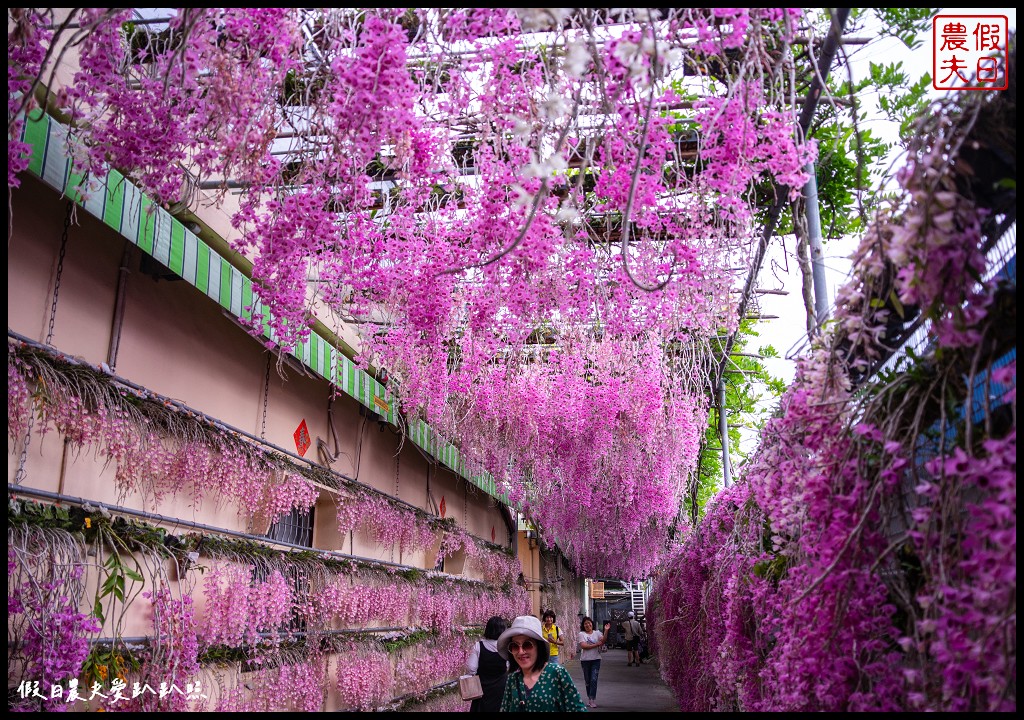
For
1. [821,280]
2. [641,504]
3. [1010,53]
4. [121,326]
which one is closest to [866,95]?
[821,280]

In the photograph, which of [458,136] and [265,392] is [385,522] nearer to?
[265,392]

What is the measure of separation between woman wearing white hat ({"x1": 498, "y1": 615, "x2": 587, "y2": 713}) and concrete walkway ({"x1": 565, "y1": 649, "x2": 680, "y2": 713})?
13.6 ft

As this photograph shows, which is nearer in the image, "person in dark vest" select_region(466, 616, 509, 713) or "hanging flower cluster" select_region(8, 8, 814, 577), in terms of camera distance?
"hanging flower cluster" select_region(8, 8, 814, 577)

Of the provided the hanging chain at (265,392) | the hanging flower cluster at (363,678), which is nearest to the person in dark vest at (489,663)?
the hanging flower cluster at (363,678)

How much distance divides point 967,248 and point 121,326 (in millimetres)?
4277

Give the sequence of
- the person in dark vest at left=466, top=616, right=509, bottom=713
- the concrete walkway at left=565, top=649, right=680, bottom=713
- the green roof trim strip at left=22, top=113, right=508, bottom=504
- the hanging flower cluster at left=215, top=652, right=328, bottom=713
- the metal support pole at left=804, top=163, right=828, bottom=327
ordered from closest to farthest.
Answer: the green roof trim strip at left=22, top=113, right=508, bottom=504
the metal support pole at left=804, top=163, right=828, bottom=327
the hanging flower cluster at left=215, top=652, right=328, bottom=713
the person in dark vest at left=466, top=616, right=509, bottom=713
the concrete walkway at left=565, top=649, right=680, bottom=713

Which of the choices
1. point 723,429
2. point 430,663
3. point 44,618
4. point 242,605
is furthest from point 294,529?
point 723,429

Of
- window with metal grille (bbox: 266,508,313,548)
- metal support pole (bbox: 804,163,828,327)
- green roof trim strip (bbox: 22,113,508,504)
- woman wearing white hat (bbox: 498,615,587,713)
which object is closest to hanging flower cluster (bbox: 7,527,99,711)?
green roof trim strip (bbox: 22,113,508,504)

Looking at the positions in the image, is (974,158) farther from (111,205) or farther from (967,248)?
(111,205)

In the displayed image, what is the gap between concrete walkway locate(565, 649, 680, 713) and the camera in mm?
10562

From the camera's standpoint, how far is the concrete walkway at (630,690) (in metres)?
10.6

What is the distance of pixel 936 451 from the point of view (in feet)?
6.37

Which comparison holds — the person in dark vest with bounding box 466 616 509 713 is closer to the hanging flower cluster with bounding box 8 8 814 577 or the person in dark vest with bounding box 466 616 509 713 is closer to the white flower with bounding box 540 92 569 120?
the hanging flower cluster with bounding box 8 8 814 577

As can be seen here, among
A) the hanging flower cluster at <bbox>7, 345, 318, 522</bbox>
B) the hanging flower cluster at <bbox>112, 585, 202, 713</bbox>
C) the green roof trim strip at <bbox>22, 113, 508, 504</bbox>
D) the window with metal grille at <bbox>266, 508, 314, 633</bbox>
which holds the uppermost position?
the green roof trim strip at <bbox>22, 113, 508, 504</bbox>
